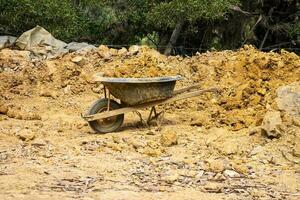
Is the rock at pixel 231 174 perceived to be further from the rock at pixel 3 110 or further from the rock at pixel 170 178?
the rock at pixel 3 110

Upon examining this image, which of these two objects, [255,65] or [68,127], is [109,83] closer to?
[68,127]

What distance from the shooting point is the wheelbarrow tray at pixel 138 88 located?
731 centimetres

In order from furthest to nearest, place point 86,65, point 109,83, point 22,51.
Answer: point 22,51
point 86,65
point 109,83

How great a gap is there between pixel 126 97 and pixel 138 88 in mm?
216

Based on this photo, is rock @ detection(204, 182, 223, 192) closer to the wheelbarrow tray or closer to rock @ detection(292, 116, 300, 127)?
rock @ detection(292, 116, 300, 127)

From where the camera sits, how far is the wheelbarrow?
7.35 m

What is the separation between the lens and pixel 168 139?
6844 millimetres

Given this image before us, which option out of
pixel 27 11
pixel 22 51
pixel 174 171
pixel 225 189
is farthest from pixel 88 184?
pixel 27 11

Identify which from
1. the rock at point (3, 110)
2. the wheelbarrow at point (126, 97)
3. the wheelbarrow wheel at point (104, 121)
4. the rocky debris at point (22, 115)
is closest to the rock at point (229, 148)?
the wheelbarrow at point (126, 97)

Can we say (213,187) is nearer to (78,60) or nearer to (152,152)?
(152,152)

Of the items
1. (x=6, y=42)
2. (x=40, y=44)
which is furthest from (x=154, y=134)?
(x=6, y=42)

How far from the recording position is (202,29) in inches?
643

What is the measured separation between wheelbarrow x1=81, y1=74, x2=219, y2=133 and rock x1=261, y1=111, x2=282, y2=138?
3.46 ft

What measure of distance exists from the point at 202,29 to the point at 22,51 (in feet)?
22.3
